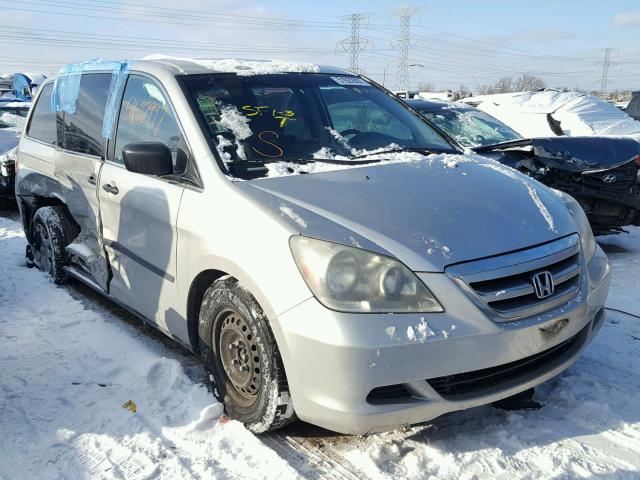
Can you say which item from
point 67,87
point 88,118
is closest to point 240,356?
point 88,118

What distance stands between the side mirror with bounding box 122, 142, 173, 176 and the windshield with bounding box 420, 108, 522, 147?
4.48m

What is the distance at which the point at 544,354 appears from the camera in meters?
2.82

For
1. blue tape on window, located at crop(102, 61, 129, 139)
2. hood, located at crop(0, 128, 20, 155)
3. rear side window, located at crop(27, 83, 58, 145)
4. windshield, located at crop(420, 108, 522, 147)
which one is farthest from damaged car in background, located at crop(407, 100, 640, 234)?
hood, located at crop(0, 128, 20, 155)

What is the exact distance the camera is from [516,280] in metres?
2.60

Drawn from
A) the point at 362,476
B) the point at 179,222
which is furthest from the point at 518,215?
the point at 179,222

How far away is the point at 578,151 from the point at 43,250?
17.1 feet

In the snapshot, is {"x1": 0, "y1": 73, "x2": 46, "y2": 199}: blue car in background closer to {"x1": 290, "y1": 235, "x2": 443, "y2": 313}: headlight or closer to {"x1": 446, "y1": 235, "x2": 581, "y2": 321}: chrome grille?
{"x1": 290, "y1": 235, "x2": 443, "y2": 313}: headlight

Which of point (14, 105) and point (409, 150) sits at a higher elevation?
point (409, 150)

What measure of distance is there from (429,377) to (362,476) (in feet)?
1.89

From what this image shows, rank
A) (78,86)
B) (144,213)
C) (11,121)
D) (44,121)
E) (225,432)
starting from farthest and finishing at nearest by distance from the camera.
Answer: (11,121)
(44,121)
(78,86)
(144,213)
(225,432)

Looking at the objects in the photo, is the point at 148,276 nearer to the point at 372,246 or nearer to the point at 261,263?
the point at 261,263

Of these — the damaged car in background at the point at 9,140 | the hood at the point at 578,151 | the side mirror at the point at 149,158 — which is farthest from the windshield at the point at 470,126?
the damaged car in background at the point at 9,140

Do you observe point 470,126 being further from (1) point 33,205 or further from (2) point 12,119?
(2) point 12,119

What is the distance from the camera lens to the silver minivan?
8.03 feet
